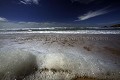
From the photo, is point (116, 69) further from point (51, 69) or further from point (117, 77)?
point (51, 69)

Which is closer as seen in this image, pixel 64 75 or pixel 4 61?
pixel 64 75

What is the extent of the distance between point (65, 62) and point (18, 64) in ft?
4.96

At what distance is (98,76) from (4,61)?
115 inches

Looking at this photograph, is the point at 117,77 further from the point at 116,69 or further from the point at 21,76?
the point at 21,76

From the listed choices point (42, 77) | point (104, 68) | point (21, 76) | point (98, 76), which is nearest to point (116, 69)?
point (104, 68)

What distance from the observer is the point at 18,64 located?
3537 millimetres

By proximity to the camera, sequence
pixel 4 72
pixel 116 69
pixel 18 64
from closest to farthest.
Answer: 1. pixel 4 72
2. pixel 116 69
3. pixel 18 64

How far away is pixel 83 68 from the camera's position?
3.42 meters

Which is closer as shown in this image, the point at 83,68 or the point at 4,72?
the point at 4,72

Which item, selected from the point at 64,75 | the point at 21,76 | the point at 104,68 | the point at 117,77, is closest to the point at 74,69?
the point at 64,75

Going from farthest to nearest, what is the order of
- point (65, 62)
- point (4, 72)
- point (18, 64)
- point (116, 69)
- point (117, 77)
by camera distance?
point (65, 62) → point (18, 64) → point (116, 69) → point (4, 72) → point (117, 77)

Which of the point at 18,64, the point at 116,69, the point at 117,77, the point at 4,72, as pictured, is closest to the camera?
the point at 117,77

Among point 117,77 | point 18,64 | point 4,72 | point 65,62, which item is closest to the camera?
point 117,77

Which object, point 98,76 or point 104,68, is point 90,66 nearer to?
point 104,68
